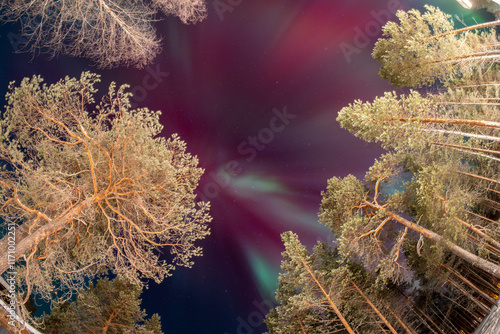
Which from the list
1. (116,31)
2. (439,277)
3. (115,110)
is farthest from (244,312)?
(116,31)

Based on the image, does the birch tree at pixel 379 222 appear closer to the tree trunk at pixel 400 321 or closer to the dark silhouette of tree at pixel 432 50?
the tree trunk at pixel 400 321

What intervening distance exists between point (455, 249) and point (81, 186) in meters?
11.1

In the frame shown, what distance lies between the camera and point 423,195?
7539mm

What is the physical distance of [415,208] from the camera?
8.95 m

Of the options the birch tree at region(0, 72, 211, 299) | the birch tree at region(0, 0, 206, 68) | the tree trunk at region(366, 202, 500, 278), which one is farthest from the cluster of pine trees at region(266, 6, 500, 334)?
the birch tree at region(0, 0, 206, 68)

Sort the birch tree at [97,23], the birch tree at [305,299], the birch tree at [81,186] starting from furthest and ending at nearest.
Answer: the birch tree at [305,299] < the birch tree at [97,23] < the birch tree at [81,186]

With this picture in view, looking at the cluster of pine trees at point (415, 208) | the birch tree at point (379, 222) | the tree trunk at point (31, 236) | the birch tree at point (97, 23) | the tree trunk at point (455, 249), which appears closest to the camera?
the tree trunk at point (31, 236)

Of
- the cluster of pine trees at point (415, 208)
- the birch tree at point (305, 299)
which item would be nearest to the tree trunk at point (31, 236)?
the cluster of pine trees at point (415, 208)

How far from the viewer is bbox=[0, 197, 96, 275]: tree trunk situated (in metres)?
5.76

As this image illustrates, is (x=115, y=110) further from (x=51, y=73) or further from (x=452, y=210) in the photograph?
(x=452, y=210)

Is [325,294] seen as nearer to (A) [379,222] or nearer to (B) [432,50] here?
(A) [379,222]

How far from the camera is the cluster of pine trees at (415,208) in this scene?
7617mm

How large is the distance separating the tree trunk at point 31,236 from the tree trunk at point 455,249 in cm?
914

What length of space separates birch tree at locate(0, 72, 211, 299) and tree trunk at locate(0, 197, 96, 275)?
2 cm
